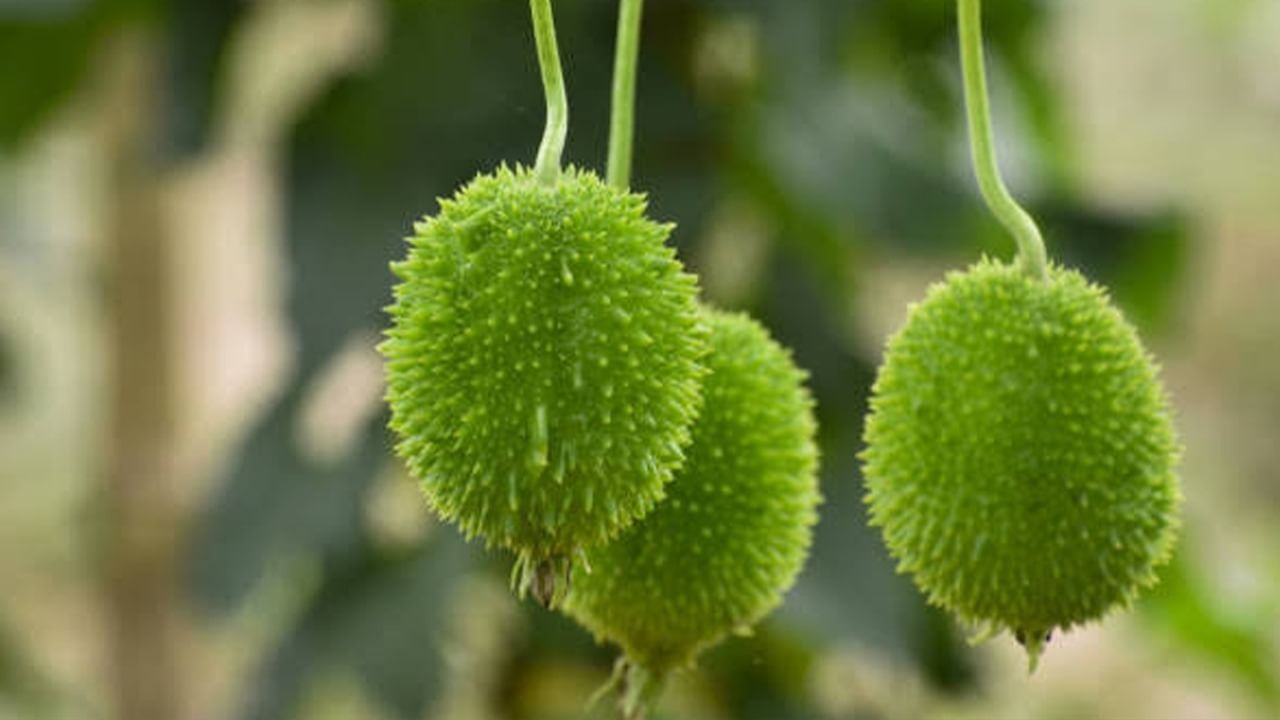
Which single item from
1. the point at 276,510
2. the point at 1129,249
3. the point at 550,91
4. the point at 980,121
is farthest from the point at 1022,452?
the point at 1129,249

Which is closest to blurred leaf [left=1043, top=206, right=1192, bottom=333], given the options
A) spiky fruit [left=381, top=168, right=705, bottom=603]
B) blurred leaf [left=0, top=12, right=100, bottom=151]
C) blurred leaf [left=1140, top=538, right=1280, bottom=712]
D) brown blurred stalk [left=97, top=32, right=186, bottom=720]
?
blurred leaf [left=1140, top=538, right=1280, bottom=712]

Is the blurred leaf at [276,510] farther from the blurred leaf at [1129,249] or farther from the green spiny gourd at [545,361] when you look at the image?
the green spiny gourd at [545,361]

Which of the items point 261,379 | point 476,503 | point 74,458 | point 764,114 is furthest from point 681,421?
point 74,458

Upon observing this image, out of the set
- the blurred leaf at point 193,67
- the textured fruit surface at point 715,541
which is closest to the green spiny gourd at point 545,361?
the textured fruit surface at point 715,541

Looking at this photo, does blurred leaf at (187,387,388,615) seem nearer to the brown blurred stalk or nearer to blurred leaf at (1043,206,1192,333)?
the brown blurred stalk

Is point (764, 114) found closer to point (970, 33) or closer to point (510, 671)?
point (510, 671)

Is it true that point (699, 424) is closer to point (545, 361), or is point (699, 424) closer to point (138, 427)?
point (545, 361)
